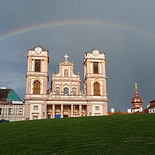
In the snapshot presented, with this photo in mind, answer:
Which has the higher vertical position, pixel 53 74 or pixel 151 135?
pixel 53 74

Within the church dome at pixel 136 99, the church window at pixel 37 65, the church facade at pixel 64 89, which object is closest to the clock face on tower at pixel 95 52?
the church facade at pixel 64 89

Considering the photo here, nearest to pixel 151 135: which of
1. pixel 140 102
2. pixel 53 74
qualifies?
pixel 53 74

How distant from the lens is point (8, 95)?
6725 cm

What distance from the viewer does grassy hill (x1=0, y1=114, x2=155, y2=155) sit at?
15.7 m

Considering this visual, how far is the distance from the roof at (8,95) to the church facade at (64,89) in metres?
8.36

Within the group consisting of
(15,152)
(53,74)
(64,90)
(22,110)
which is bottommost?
(15,152)

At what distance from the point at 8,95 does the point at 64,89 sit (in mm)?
15858

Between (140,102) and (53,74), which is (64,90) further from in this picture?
(140,102)

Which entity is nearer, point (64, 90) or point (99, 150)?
point (99, 150)

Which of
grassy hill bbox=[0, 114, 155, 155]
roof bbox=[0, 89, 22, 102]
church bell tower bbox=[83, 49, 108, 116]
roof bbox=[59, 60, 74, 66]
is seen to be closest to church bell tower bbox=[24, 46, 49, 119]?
roof bbox=[59, 60, 74, 66]

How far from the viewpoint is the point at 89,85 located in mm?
63906

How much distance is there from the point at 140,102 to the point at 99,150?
286 feet

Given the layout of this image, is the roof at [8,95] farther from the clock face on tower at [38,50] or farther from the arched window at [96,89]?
the arched window at [96,89]

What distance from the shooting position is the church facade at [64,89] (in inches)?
2379
